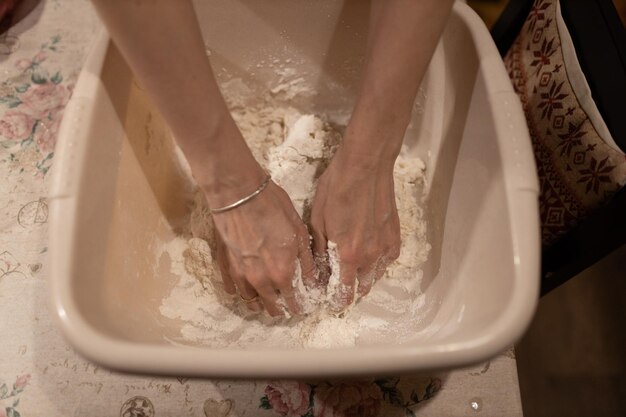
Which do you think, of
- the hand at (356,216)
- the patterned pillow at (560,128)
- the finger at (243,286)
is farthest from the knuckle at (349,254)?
the patterned pillow at (560,128)

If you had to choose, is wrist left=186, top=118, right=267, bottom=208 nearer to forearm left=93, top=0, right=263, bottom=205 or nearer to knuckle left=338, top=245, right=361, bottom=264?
forearm left=93, top=0, right=263, bottom=205

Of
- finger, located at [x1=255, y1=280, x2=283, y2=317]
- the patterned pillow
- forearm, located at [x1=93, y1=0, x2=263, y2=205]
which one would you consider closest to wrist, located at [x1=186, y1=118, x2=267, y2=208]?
forearm, located at [x1=93, y1=0, x2=263, y2=205]

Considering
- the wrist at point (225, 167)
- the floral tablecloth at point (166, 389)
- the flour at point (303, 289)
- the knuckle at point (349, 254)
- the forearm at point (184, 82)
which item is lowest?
the floral tablecloth at point (166, 389)

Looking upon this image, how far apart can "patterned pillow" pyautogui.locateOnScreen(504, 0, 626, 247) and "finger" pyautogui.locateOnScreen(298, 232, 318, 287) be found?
31 centimetres

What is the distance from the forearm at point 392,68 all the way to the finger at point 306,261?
117 mm

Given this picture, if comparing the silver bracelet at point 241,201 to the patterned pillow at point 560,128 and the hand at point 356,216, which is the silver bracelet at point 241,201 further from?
the patterned pillow at point 560,128

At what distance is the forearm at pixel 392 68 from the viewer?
0.42 metres

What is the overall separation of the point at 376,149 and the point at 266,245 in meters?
0.15

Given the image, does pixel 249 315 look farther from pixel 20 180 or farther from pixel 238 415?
pixel 20 180

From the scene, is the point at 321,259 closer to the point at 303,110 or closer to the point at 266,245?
the point at 266,245

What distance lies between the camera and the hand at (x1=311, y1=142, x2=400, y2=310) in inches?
19.9

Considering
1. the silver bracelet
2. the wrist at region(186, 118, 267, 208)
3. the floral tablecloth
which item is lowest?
the floral tablecloth

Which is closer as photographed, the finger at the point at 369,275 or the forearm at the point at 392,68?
the forearm at the point at 392,68

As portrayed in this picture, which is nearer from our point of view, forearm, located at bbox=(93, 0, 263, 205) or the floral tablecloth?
forearm, located at bbox=(93, 0, 263, 205)
